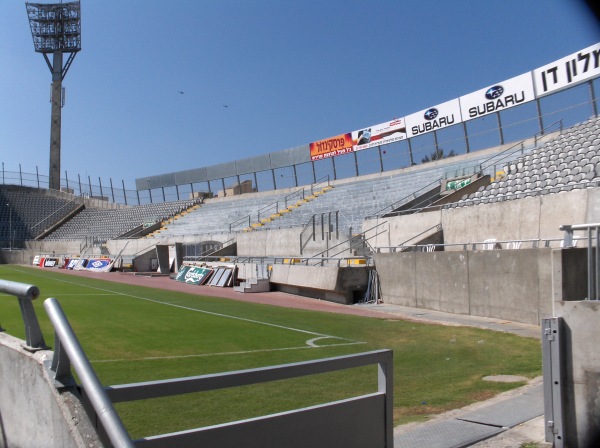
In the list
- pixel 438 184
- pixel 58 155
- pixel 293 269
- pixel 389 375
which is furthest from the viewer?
pixel 58 155

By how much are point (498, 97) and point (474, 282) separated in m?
20.1

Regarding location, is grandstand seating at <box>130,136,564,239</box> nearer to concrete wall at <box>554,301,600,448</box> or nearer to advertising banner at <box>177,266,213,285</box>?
advertising banner at <box>177,266,213,285</box>

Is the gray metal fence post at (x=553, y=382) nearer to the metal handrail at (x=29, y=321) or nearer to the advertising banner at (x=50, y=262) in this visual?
the metal handrail at (x=29, y=321)

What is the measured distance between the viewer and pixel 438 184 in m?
32.1

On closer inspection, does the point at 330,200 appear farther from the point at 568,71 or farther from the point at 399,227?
the point at 568,71

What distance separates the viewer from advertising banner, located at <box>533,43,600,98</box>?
1113 inches

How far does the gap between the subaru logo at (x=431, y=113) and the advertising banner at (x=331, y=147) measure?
309 inches

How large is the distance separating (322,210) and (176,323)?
79.4 ft

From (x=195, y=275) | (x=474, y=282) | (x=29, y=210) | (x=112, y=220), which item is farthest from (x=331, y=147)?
(x=29, y=210)

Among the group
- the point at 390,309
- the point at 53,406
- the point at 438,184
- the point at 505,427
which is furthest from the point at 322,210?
the point at 53,406

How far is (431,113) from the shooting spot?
129ft

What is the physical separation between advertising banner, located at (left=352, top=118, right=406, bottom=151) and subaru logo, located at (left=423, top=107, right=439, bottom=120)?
2143 mm

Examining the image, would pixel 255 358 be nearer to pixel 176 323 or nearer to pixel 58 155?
pixel 176 323

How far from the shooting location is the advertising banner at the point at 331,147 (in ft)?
153
